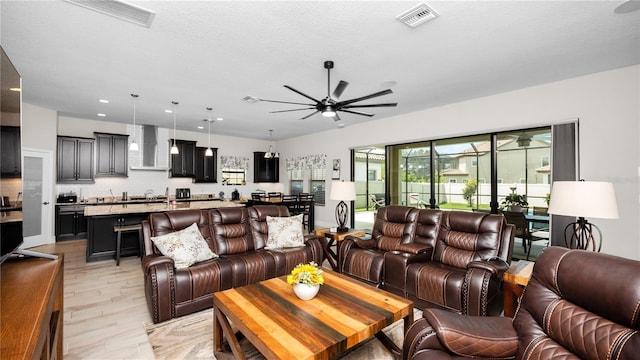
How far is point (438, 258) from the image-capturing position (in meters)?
3.28

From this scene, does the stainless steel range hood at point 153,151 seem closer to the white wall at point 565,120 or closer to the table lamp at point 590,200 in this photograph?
the white wall at point 565,120

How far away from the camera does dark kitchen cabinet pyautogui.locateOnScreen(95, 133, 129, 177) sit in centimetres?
673

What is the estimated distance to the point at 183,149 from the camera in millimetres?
7836

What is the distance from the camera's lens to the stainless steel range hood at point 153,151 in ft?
24.1

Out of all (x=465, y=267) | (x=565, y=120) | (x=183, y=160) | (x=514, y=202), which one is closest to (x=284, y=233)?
(x=465, y=267)

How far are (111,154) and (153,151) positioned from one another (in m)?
0.92

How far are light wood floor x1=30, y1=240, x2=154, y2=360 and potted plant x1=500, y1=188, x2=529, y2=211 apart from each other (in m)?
5.33

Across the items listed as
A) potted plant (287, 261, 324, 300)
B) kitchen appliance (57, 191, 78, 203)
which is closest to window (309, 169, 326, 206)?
kitchen appliance (57, 191, 78, 203)

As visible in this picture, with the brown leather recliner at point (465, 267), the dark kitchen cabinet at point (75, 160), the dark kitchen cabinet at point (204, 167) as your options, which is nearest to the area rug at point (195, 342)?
the brown leather recliner at point (465, 267)

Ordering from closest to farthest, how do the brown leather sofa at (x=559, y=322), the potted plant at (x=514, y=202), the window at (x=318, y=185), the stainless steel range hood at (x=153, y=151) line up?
1. the brown leather sofa at (x=559, y=322)
2. the potted plant at (x=514, y=202)
3. the stainless steel range hood at (x=153, y=151)
4. the window at (x=318, y=185)

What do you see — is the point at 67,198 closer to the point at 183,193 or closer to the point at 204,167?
the point at 183,193

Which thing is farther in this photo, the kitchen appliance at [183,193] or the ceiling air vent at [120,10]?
the kitchen appliance at [183,193]

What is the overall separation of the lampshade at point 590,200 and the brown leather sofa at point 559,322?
83 centimetres

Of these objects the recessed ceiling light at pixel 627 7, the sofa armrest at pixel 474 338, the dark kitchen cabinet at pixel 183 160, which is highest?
the recessed ceiling light at pixel 627 7
